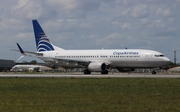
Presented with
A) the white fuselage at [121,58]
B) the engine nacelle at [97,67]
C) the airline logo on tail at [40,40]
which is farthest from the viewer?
the airline logo on tail at [40,40]

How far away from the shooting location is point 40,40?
76.6 metres

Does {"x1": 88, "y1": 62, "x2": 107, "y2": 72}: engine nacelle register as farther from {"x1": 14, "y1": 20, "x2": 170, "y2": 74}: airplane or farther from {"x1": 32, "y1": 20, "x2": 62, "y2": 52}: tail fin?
{"x1": 32, "y1": 20, "x2": 62, "y2": 52}: tail fin

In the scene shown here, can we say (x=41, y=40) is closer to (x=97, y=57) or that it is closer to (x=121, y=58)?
(x=97, y=57)

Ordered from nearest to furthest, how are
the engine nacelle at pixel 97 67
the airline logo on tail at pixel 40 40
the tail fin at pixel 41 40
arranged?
the engine nacelle at pixel 97 67
the tail fin at pixel 41 40
the airline logo on tail at pixel 40 40

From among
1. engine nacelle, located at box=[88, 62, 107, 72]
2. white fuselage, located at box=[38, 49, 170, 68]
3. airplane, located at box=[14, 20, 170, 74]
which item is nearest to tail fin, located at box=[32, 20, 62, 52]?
airplane, located at box=[14, 20, 170, 74]

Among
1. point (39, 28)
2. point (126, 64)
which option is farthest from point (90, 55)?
point (39, 28)

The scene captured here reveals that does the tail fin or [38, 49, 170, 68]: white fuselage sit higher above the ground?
the tail fin

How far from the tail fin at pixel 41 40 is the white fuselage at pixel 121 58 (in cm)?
514

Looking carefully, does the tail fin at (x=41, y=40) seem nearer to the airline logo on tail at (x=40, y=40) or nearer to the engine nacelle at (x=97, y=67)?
the airline logo on tail at (x=40, y=40)

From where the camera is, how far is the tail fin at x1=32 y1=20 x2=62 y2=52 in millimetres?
75312

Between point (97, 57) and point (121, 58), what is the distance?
5030 millimetres

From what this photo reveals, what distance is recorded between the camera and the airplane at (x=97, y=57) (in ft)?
210

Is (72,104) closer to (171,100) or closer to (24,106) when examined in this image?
(24,106)

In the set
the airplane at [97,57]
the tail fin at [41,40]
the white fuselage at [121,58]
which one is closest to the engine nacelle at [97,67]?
the airplane at [97,57]
